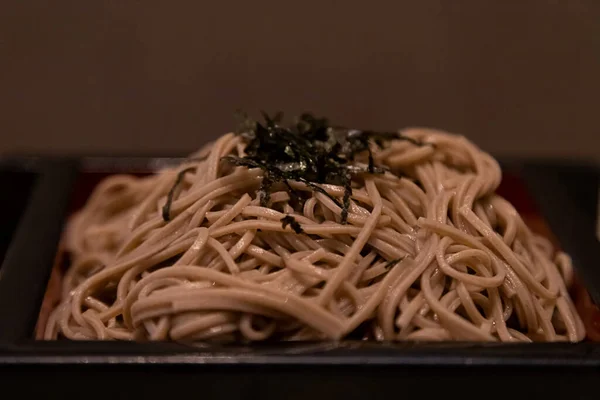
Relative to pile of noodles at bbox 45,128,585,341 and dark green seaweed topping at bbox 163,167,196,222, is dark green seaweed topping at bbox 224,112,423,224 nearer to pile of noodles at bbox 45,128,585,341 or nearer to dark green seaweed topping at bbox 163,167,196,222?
pile of noodles at bbox 45,128,585,341

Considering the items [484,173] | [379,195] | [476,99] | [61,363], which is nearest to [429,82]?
[476,99]

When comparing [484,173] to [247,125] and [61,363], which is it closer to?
[247,125]

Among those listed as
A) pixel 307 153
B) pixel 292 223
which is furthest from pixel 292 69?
pixel 292 223

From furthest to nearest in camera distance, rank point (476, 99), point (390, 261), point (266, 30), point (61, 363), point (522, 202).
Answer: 1. point (476, 99)
2. point (266, 30)
3. point (522, 202)
4. point (390, 261)
5. point (61, 363)

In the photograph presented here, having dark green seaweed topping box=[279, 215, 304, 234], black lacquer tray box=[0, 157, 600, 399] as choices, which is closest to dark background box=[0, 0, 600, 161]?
dark green seaweed topping box=[279, 215, 304, 234]

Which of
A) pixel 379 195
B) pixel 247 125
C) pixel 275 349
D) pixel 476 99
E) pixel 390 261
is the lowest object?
pixel 275 349
